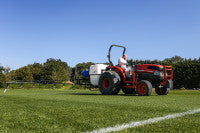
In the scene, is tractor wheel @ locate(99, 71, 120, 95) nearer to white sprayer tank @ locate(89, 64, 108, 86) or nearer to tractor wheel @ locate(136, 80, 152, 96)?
white sprayer tank @ locate(89, 64, 108, 86)

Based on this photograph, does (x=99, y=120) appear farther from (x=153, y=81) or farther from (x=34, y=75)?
(x=34, y=75)

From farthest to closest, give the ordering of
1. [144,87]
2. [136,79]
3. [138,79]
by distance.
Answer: [138,79], [136,79], [144,87]

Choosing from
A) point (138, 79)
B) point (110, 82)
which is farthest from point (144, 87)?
point (110, 82)

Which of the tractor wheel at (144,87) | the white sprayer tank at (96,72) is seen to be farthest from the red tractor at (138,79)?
the white sprayer tank at (96,72)

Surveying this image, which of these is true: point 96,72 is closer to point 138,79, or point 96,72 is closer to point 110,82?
point 110,82

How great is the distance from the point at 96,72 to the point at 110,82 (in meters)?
1.27

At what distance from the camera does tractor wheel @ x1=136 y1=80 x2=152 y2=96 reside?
8.31m

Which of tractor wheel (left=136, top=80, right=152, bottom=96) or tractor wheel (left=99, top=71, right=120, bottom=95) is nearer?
tractor wheel (left=136, top=80, right=152, bottom=96)

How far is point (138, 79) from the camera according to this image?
9.28m

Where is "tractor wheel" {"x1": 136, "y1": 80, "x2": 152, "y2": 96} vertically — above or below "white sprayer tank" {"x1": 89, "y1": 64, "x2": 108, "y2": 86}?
below

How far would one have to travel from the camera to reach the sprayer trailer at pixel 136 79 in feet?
28.5

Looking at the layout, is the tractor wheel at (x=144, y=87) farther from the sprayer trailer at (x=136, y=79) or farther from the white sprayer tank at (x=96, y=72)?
the white sprayer tank at (x=96, y=72)

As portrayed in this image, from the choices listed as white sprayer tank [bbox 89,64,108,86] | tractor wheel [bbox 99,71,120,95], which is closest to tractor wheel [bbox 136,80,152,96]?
tractor wheel [bbox 99,71,120,95]

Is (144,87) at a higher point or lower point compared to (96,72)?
lower
